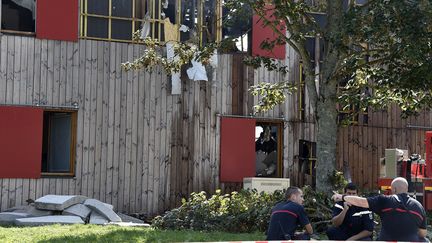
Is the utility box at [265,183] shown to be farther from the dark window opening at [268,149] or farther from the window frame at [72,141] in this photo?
the window frame at [72,141]

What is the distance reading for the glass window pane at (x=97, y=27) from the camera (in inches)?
857

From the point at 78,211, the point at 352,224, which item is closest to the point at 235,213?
the point at 78,211

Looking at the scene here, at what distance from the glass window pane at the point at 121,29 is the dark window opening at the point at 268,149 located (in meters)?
4.60

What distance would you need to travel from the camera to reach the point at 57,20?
21.3m

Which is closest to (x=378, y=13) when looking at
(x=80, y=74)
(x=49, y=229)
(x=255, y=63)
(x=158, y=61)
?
(x=255, y=63)

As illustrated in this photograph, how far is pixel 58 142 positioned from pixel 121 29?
3.39 metres

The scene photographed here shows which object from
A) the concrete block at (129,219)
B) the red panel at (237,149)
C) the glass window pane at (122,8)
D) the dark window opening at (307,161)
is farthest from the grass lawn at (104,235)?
the dark window opening at (307,161)

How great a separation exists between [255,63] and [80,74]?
17.1 ft

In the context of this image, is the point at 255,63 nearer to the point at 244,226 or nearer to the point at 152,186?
the point at 244,226

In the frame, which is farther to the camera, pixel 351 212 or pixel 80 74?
pixel 80 74

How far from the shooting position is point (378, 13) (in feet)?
50.6

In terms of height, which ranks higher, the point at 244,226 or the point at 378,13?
the point at 378,13

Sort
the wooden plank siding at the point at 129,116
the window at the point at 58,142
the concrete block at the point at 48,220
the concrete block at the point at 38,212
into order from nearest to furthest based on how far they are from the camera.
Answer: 1. the concrete block at the point at 48,220
2. the concrete block at the point at 38,212
3. the wooden plank siding at the point at 129,116
4. the window at the point at 58,142

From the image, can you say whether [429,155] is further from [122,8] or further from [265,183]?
[122,8]
